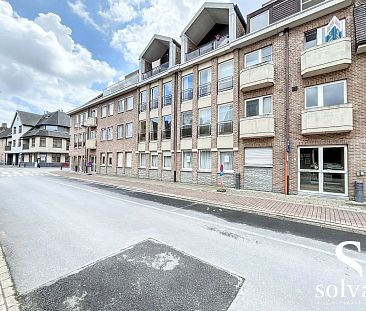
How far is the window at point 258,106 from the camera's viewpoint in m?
12.9

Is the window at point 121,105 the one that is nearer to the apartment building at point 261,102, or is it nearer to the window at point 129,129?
the window at point 129,129

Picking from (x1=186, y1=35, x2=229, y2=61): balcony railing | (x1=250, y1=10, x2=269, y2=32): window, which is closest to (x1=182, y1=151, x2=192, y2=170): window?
(x1=186, y1=35, x2=229, y2=61): balcony railing

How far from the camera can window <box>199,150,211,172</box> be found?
51.7ft

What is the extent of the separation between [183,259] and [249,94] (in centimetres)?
1223

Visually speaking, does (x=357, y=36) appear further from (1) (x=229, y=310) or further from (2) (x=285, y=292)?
(1) (x=229, y=310)

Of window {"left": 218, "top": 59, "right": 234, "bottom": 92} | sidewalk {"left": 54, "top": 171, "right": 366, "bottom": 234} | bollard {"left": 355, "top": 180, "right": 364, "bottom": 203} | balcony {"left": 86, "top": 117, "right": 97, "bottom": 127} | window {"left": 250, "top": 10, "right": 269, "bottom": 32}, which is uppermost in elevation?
window {"left": 250, "top": 10, "right": 269, "bottom": 32}

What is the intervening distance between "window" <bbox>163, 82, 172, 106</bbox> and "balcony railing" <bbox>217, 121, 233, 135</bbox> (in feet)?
20.3

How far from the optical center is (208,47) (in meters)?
16.8

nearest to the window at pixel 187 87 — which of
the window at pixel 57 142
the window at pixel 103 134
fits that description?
the window at pixel 103 134

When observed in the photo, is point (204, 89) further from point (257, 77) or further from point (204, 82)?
point (257, 77)

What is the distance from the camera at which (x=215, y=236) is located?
5.41m

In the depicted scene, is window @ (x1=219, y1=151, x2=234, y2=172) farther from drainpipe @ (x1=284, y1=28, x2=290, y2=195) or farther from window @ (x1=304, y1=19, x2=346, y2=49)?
window @ (x1=304, y1=19, x2=346, y2=49)

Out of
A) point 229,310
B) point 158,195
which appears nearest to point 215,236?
point 229,310

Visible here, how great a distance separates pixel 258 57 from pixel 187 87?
643 cm
